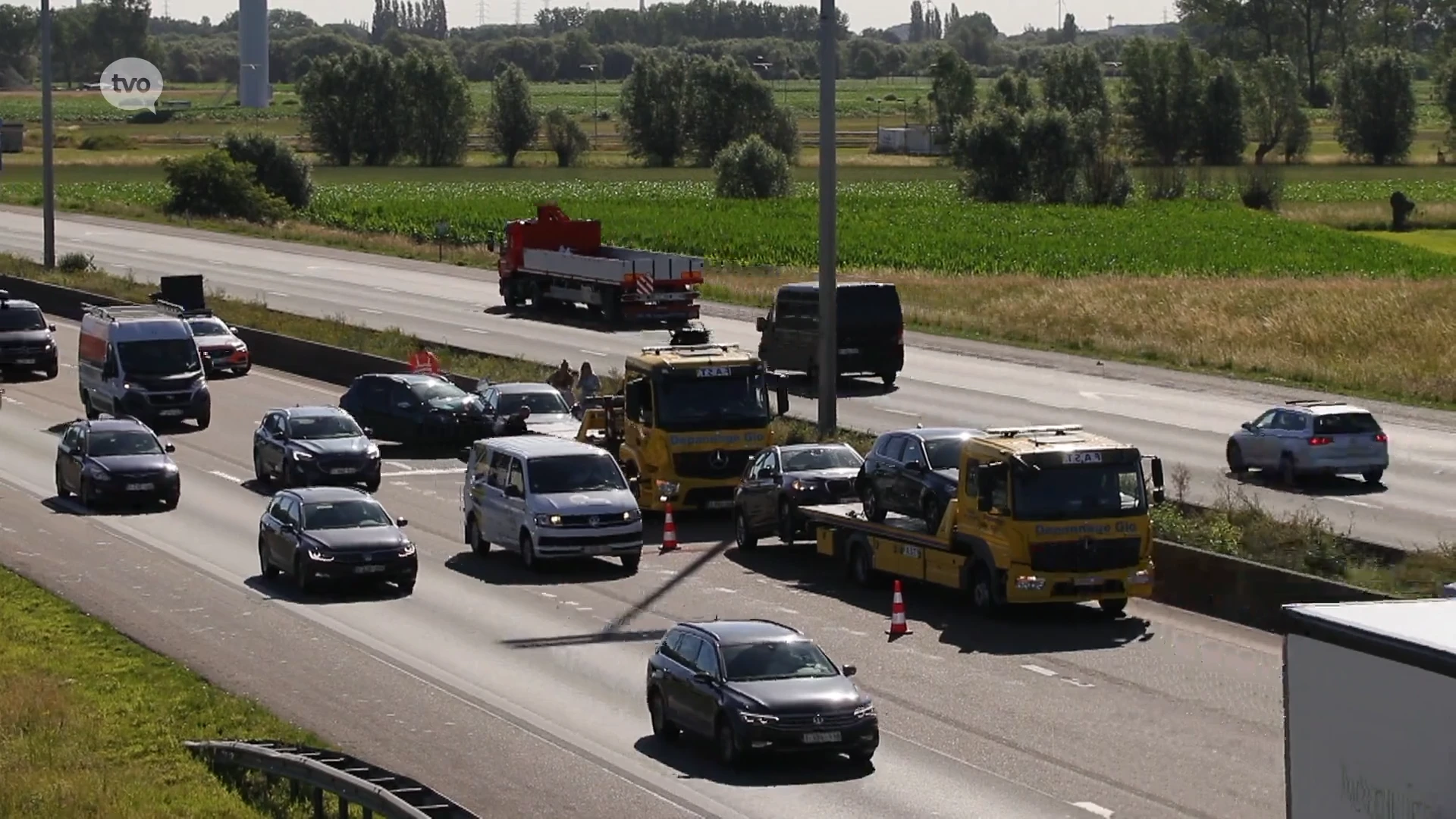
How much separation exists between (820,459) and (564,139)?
148 metres

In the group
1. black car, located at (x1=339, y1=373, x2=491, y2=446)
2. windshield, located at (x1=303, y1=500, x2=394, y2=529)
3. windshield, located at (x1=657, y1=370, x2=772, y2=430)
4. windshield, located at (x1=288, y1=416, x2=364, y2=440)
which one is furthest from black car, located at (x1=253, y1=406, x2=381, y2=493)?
windshield, located at (x1=303, y1=500, x2=394, y2=529)

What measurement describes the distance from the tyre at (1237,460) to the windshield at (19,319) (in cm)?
2871

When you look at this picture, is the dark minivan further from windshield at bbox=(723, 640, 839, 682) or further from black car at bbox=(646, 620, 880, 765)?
windshield at bbox=(723, 640, 839, 682)

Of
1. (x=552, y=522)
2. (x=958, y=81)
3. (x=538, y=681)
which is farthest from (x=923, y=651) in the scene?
(x=958, y=81)

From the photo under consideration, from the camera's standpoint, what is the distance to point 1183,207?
388 feet

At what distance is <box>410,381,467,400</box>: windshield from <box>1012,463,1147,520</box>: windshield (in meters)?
18.5

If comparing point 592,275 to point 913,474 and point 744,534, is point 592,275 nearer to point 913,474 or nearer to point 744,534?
point 744,534

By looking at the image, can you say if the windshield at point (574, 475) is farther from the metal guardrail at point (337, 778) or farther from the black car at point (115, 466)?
the metal guardrail at point (337, 778)

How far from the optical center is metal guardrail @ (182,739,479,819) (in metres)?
14.9

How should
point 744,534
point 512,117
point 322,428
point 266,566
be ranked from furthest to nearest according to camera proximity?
point 512,117 < point 322,428 < point 744,534 < point 266,566

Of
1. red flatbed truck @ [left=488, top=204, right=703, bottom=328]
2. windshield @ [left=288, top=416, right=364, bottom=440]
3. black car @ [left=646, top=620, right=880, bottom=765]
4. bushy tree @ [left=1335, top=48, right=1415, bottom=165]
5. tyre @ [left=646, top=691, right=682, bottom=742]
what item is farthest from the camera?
bushy tree @ [left=1335, top=48, right=1415, bottom=165]

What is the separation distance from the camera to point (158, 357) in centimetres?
4438

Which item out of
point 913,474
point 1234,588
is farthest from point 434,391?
point 1234,588

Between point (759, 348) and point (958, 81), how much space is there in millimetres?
148272
